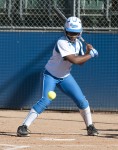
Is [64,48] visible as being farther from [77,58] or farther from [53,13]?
[53,13]

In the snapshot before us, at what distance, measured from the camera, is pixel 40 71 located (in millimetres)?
11062

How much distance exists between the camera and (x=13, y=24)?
37.8 feet

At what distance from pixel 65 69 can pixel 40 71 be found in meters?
3.38

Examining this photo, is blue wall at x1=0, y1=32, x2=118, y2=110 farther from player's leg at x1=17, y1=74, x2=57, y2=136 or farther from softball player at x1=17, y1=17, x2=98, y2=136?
player's leg at x1=17, y1=74, x2=57, y2=136

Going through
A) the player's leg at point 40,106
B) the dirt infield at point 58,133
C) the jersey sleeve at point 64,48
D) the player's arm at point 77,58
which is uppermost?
the jersey sleeve at point 64,48

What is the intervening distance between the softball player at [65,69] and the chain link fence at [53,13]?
11.6ft

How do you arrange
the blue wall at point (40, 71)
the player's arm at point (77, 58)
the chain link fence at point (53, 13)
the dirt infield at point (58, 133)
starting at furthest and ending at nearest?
1. the chain link fence at point (53, 13)
2. the blue wall at point (40, 71)
3. the player's arm at point (77, 58)
4. the dirt infield at point (58, 133)

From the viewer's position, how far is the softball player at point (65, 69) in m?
7.53

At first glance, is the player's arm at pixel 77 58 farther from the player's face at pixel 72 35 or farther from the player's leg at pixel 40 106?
the player's leg at pixel 40 106

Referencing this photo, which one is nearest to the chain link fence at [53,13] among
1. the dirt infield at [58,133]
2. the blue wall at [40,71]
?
the blue wall at [40,71]

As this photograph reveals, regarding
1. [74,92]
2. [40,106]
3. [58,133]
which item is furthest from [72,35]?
[58,133]

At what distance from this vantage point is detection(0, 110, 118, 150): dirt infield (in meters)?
6.84

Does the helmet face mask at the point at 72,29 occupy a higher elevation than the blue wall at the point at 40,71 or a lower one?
higher

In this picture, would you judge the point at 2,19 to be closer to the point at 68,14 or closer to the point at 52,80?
the point at 68,14
